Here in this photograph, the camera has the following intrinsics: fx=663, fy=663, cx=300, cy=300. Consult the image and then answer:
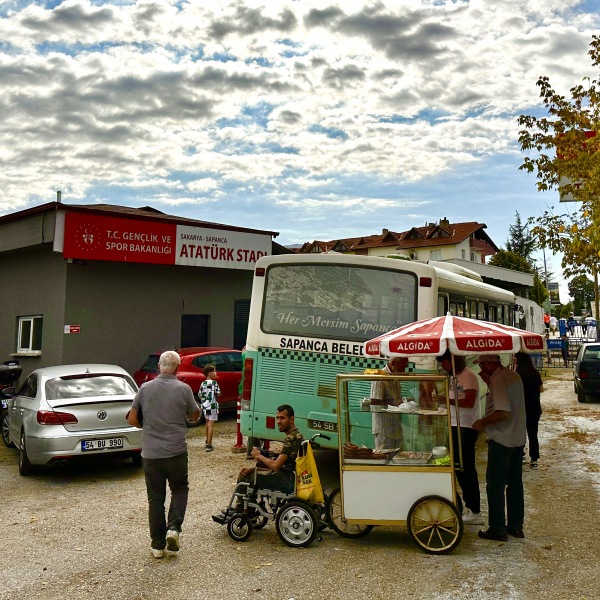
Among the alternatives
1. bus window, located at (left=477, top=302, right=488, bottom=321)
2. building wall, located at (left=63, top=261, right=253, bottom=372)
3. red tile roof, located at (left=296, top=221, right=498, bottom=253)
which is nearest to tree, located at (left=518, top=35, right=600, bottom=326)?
bus window, located at (left=477, top=302, right=488, bottom=321)

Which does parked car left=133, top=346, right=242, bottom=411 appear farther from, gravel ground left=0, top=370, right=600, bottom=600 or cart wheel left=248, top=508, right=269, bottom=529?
cart wheel left=248, top=508, right=269, bottom=529

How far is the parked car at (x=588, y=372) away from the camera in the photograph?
17500mm

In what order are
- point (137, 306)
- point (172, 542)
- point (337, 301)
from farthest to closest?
1. point (137, 306)
2. point (337, 301)
3. point (172, 542)

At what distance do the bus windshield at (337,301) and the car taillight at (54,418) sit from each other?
2.89m

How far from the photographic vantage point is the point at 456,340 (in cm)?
613

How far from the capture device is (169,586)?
5219 mm

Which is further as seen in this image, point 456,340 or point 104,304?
point 104,304

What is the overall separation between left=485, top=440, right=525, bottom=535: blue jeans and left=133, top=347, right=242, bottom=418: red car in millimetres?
8644

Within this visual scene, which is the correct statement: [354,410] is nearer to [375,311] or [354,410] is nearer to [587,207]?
[375,311]

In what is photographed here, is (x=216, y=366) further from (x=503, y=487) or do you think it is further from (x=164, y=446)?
(x=503, y=487)

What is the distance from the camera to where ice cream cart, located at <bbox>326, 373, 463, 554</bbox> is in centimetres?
608

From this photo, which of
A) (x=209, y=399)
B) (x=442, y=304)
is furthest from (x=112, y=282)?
(x=442, y=304)

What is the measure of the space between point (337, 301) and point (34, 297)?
452 inches

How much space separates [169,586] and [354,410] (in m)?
2.34
